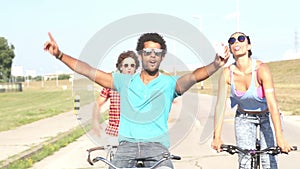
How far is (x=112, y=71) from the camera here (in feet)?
14.9

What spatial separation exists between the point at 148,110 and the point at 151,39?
0.52m

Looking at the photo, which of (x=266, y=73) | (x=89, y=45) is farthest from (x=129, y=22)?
(x=266, y=73)

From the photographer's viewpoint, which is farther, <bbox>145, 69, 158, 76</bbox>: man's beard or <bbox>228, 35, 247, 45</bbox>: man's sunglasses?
<bbox>228, 35, 247, 45</bbox>: man's sunglasses

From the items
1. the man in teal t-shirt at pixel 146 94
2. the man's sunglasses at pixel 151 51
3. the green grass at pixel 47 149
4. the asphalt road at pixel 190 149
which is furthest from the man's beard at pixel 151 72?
the green grass at pixel 47 149

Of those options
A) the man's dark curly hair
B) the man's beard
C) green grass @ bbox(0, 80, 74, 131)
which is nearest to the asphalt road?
the man's beard

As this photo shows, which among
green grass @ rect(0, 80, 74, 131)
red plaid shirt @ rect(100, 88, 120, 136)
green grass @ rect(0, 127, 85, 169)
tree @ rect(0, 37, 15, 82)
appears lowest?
green grass @ rect(0, 127, 85, 169)

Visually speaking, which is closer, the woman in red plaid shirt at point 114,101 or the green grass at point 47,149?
the woman in red plaid shirt at point 114,101

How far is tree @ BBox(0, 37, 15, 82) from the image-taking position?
13925cm

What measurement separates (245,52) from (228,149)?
100cm

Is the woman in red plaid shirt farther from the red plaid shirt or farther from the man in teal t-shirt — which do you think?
the man in teal t-shirt

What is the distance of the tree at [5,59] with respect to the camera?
139 m

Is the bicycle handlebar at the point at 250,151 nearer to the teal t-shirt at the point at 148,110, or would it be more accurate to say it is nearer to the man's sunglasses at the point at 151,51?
the teal t-shirt at the point at 148,110

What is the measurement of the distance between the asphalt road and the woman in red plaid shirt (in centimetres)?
43

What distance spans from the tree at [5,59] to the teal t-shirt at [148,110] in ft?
449
